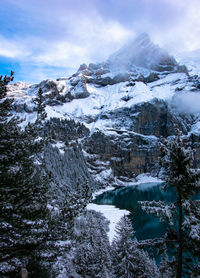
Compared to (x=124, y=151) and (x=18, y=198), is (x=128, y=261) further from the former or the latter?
(x=124, y=151)

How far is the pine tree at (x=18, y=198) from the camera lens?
302 inches

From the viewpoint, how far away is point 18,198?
8.66m

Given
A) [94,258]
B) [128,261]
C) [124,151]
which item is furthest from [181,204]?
[124,151]

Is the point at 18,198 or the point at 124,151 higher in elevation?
the point at 124,151

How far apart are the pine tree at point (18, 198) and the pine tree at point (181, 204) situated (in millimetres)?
4964

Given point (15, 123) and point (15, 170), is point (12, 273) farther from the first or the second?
point (15, 123)

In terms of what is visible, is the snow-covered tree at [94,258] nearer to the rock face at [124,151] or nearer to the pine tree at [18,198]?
the pine tree at [18,198]

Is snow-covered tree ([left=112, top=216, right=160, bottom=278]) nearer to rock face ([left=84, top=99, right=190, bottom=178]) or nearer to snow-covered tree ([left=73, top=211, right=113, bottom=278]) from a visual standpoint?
snow-covered tree ([left=73, top=211, right=113, bottom=278])

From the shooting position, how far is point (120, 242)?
15.4m

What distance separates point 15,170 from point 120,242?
35.2 ft

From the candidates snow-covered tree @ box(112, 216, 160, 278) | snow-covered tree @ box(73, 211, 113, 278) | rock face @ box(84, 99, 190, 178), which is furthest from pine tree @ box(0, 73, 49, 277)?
rock face @ box(84, 99, 190, 178)

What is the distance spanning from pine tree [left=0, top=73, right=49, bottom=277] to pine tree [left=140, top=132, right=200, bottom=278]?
4964 mm

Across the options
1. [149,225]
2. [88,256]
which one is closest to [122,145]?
[149,225]

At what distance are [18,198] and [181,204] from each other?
727 centimetres
